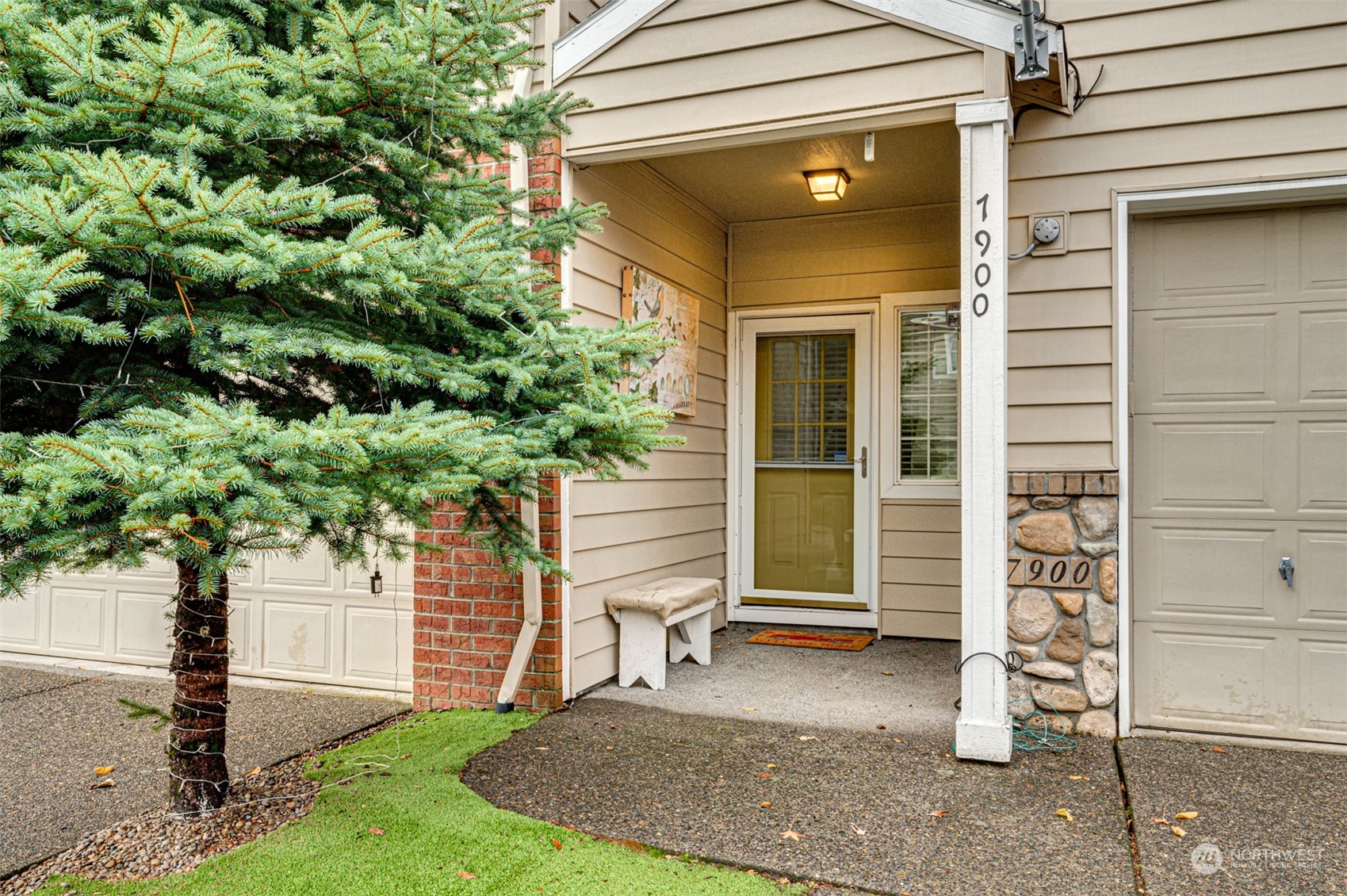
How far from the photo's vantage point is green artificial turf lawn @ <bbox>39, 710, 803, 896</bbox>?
246 cm

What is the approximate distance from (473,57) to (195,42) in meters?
0.76

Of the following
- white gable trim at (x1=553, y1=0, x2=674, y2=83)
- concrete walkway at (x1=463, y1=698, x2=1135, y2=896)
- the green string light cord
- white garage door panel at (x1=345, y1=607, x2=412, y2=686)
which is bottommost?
concrete walkway at (x1=463, y1=698, x2=1135, y2=896)

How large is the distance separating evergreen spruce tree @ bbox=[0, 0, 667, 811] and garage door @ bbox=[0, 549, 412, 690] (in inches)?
66.7

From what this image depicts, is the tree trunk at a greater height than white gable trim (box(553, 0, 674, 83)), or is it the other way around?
white gable trim (box(553, 0, 674, 83))

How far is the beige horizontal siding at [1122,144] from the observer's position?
3.46 metres

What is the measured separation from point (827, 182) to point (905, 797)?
3.13m

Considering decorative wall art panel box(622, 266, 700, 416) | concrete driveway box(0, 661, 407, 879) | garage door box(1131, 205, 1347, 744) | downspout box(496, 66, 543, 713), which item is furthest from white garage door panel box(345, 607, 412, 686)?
garage door box(1131, 205, 1347, 744)

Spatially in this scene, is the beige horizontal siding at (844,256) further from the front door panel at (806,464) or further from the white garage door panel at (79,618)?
the white garage door panel at (79,618)

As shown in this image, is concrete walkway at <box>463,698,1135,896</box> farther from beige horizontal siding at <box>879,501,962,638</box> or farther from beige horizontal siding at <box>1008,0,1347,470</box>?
beige horizontal siding at <box>879,501,962,638</box>

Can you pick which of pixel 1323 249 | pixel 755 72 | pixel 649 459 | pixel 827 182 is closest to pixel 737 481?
pixel 649 459

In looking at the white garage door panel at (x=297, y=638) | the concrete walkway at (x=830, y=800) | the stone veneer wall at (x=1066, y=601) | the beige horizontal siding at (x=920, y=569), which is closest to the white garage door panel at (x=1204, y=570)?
the stone veneer wall at (x=1066, y=601)

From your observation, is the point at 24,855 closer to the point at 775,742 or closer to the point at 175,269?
the point at 175,269

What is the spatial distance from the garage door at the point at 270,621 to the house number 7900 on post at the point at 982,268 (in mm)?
2900

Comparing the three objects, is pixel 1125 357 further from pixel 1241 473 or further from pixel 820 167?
pixel 820 167
